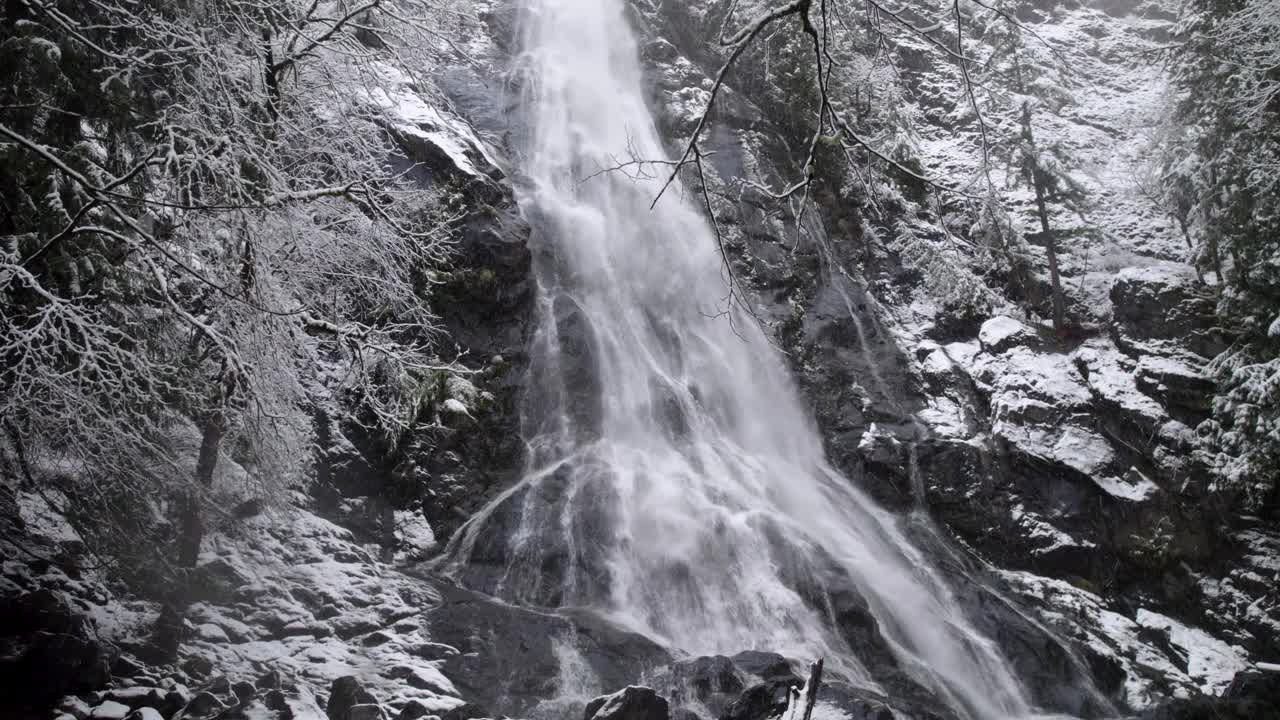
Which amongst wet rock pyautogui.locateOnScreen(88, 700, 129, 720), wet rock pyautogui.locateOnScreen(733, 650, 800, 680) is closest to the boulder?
wet rock pyautogui.locateOnScreen(733, 650, 800, 680)

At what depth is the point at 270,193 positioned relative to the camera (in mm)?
5805

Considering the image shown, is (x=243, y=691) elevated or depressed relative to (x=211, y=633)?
depressed

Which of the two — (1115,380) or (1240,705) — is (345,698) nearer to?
(1240,705)

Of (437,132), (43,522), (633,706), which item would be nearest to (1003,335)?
(633,706)

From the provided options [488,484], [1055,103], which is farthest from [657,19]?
[488,484]

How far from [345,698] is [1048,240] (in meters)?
18.7

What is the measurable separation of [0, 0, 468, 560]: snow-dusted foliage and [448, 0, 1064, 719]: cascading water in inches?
134

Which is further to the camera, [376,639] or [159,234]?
[376,639]

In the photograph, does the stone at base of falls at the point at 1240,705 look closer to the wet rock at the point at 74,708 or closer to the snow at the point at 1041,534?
the snow at the point at 1041,534

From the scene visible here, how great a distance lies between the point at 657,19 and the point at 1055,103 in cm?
1363

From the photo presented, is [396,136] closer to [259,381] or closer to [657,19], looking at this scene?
[259,381]

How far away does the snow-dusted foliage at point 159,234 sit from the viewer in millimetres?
4438

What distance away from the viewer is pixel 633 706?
293 inches

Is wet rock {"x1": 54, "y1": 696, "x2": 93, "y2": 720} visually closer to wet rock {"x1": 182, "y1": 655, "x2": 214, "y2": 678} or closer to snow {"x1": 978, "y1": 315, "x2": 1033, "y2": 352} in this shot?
wet rock {"x1": 182, "y1": 655, "x2": 214, "y2": 678}
